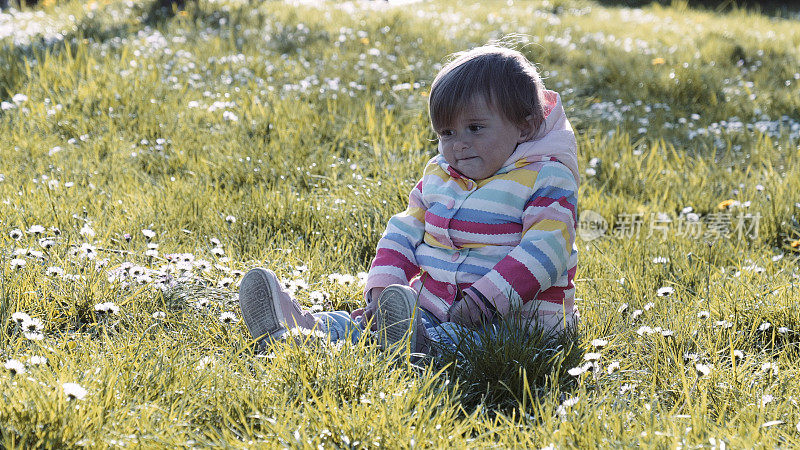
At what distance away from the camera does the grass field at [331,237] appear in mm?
2408

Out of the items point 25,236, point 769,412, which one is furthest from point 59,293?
point 769,412

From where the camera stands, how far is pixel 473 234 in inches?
126

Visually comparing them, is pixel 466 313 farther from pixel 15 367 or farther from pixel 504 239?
pixel 15 367

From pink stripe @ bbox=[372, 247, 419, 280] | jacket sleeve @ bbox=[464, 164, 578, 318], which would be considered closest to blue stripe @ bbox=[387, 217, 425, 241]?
pink stripe @ bbox=[372, 247, 419, 280]

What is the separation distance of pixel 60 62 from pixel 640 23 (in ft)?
29.2

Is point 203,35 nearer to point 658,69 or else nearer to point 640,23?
point 658,69

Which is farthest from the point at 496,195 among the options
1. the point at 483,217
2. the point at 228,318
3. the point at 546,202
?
the point at 228,318

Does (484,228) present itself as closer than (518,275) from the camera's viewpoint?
No

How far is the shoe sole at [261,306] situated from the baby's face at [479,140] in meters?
0.93

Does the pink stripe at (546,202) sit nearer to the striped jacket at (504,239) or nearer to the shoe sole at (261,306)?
the striped jacket at (504,239)

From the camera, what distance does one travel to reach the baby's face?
10.2 feet

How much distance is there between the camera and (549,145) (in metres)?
3.16

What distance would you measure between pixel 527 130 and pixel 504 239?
1.55 ft

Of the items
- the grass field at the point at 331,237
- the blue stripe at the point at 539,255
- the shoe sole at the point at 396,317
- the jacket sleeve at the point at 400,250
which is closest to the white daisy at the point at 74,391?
the grass field at the point at 331,237
